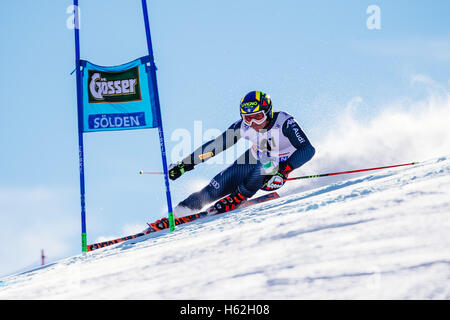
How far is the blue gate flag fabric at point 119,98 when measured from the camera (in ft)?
20.4

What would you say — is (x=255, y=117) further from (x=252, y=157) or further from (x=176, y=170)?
(x=176, y=170)

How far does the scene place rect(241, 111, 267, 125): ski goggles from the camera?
6781 mm

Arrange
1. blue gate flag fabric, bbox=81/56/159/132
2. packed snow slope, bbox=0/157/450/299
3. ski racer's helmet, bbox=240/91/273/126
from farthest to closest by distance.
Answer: ski racer's helmet, bbox=240/91/273/126 < blue gate flag fabric, bbox=81/56/159/132 < packed snow slope, bbox=0/157/450/299

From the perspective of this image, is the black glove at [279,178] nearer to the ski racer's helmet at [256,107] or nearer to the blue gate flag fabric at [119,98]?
the ski racer's helmet at [256,107]

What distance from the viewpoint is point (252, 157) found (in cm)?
721

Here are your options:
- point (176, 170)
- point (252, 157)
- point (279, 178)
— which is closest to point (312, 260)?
point (279, 178)

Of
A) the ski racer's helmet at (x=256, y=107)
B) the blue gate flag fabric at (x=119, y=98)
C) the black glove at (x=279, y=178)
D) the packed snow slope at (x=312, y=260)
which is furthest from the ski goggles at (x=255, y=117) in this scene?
the packed snow slope at (x=312, y=260)

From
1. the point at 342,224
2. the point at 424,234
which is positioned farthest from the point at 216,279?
the point at 424,234

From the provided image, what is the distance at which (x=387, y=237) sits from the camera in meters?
2.85

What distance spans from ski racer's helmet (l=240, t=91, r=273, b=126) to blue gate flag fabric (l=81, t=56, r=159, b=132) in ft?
4.40

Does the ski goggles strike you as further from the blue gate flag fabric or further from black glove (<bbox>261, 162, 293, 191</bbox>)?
the blue gate flag fabric

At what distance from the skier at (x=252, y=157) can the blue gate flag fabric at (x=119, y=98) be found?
4.08 feet

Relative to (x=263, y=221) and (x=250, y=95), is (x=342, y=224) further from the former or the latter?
(x=250, y=95)

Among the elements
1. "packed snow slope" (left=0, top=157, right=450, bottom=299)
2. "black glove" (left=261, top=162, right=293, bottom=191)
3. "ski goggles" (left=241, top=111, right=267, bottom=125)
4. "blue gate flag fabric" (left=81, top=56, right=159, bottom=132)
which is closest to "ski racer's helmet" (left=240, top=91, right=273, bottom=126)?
"ski goggles" (left=241, top=111, right=267, bottom=125)
